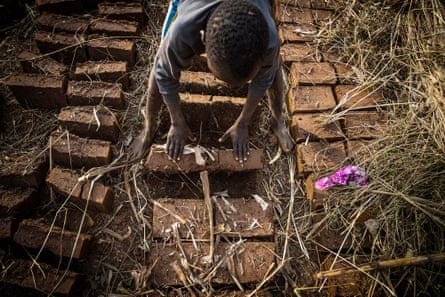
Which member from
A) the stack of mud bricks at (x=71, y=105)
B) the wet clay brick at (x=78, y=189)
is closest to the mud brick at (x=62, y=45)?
the stack of mud bricks at (x=71, y=105)

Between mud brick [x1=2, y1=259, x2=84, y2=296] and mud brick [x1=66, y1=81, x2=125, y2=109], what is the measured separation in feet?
3.15

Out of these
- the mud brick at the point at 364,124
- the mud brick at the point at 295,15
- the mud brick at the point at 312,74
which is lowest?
the mud brick at the point at 364,124

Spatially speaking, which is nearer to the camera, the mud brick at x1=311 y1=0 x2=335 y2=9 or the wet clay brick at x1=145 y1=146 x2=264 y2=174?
the wet clay brick at x1=145 y1=146 x2=264 y2=174

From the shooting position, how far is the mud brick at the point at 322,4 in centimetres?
240

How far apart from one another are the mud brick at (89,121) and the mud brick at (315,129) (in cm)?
116

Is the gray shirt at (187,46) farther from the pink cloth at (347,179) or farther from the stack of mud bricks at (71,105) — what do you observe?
the pink cloth at (347,179)

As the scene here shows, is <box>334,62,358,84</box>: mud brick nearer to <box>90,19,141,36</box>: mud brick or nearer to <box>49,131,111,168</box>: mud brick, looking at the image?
<box>90,19,141,36</box>: mud brick

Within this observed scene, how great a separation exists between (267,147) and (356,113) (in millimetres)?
624

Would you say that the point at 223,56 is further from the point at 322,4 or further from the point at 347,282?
the point at 322,4

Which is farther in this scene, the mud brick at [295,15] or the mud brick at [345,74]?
the mud brick at [295,15]

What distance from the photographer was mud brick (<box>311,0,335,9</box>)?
7.87ft

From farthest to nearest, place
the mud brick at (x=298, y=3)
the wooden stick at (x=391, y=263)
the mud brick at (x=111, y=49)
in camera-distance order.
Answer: the mud brick at (x=298, y=3) → the mud brick at (x=111, y=49) → the wooden stick at (x=391, y=263)

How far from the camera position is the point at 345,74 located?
2.13 m

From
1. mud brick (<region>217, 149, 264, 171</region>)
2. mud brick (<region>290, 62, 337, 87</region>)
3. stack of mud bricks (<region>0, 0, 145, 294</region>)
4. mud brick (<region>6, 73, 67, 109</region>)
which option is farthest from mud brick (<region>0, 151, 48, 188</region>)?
mud brick (<region>290, 62, 337, 87</region>)
